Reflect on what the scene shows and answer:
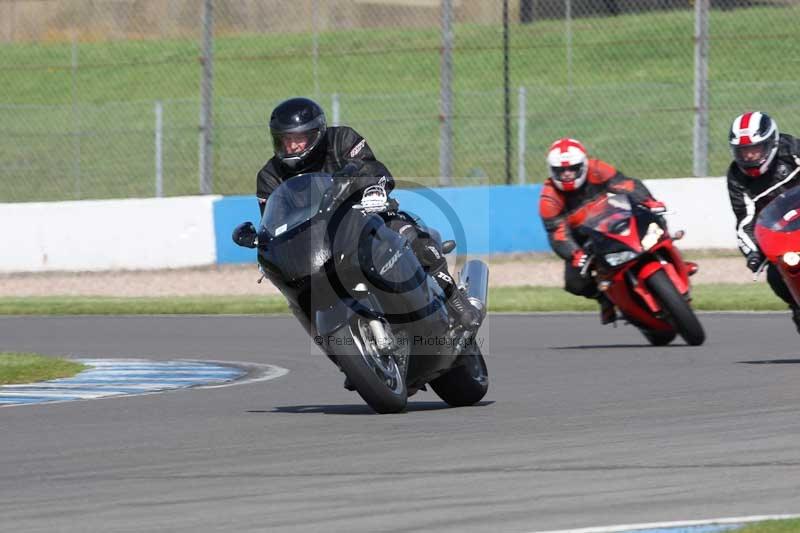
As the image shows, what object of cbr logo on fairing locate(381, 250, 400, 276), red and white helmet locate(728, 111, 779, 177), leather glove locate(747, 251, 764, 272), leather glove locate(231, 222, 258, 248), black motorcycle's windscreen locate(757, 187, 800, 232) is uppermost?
red and white helmet locate(728, 111, 779, 177)

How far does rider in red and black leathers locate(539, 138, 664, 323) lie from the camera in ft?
46.7

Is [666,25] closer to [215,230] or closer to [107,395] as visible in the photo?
[215,230]

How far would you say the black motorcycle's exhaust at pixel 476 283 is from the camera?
10172 mm

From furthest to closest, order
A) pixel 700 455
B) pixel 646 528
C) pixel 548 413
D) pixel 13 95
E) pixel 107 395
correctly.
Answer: pixel 13 95
pixel 107 395
pixel 548 413
pixel 700 455
pixel 646 528

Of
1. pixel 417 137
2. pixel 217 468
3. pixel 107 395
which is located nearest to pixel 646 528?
pixel 217 468

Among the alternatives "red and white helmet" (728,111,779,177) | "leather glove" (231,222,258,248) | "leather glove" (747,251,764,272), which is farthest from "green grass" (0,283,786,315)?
"leather glove" (231,222,258,248)

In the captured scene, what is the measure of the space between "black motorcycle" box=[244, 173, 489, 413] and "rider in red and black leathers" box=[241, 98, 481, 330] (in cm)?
28

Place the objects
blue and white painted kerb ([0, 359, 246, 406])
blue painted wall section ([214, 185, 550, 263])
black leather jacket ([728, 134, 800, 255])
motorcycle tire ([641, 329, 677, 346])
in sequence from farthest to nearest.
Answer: blue painted wall section ([214, 185, 550, 263])
motorcycle tire ([641, 329, 677, 346])
black leather jacket ([728, 134, 800, 255])
blue and white painted kerb ([0, 359, 246, 406])

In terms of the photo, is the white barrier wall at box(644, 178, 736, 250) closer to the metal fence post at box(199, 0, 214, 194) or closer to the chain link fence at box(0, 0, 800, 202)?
the chain link fence at box(0, 0, 800, 202)

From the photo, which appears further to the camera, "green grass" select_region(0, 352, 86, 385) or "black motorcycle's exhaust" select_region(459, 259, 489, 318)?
"green grass" select_region(0, 352, 86, 385)

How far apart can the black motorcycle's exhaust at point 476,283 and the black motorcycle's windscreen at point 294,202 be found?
126cm

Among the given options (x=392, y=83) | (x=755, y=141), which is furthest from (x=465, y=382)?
(x=392, y=83)

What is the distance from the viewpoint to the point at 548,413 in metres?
9.58

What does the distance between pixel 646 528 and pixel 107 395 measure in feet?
20.5
